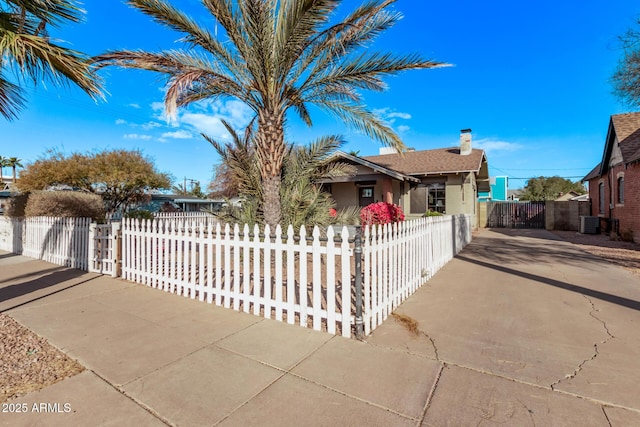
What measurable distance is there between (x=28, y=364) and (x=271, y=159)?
484 cm

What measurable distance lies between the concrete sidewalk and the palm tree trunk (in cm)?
253

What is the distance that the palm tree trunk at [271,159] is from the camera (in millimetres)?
6648

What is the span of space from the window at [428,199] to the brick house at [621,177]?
22.6 feet

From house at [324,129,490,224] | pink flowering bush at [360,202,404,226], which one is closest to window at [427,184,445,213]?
house at [324,129,490,224]

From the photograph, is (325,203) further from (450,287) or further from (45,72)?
(45,72)

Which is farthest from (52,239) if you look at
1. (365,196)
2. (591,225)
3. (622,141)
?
(591,225)

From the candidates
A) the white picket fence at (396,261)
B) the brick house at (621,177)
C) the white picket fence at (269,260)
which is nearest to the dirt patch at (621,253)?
the brick house at (621,177)

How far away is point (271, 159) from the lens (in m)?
6.64

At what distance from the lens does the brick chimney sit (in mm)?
17172

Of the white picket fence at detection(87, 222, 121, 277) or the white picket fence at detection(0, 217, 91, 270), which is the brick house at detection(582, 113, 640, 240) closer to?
the white picket fence at detection(87, 222, 121, 277)

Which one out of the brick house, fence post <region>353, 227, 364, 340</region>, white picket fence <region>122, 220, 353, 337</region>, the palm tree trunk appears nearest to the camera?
fence post <region>353, 227, 364, 340</region>

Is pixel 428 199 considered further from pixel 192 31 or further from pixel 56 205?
pixel 56 205

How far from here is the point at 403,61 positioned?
637cm

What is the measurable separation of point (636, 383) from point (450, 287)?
10.0ft
